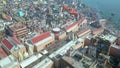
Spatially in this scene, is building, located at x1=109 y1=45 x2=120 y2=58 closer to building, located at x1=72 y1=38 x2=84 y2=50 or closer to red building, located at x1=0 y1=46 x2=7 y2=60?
building, located at x1=72 y1=38 x2=84 y2=50

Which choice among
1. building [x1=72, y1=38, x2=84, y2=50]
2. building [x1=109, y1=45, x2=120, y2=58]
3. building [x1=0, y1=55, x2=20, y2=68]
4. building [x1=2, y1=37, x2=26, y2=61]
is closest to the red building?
building [x1=2, y1=37, x2=26, y2=61]

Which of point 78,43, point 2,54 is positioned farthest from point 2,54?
point 78,43

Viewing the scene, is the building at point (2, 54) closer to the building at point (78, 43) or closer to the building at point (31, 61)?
the building at point (31, 61)

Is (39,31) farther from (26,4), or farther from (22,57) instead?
(26,4)

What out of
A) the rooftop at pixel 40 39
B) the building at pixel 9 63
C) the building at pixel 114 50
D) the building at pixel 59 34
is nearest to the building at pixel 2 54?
the building at pixel 9 63

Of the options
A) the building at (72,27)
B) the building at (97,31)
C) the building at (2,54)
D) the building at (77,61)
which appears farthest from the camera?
the building at (97,31)

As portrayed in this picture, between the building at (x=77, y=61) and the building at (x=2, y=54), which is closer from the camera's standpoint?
the building at (x=77, y=61)
